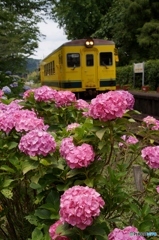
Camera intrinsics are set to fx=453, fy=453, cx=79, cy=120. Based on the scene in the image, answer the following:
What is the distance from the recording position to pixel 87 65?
16531mm

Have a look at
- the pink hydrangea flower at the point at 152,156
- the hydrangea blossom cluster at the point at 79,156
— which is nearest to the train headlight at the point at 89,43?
the pink hydrangea flower at the point at 152,156

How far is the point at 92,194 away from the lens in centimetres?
167

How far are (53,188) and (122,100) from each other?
1.85ft

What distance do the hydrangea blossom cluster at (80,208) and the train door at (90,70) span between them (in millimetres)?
14922

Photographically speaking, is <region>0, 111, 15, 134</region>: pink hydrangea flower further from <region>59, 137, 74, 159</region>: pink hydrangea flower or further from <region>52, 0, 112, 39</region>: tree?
<region>52, 0, 112, 39</region>: tree

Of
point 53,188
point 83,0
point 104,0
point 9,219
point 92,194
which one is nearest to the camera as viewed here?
point 92,194

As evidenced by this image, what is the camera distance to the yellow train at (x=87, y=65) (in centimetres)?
1622

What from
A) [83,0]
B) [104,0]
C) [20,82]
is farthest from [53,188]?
[104,0]

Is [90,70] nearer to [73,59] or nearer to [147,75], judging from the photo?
[73,59]

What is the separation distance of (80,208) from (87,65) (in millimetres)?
15104

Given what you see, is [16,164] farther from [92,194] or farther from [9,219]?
[92,194]

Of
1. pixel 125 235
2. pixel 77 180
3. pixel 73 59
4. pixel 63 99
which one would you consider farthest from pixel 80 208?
pixel 73 59

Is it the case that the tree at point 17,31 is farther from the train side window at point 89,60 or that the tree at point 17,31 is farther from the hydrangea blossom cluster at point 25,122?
the hydrangea blossom cluster at point 25,122

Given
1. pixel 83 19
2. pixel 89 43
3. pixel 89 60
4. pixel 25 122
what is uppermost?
pixel 83 19
